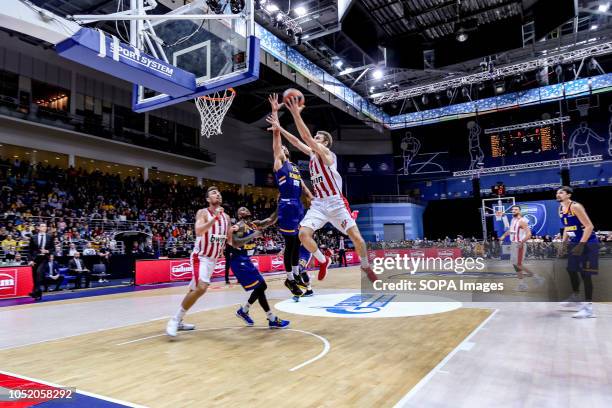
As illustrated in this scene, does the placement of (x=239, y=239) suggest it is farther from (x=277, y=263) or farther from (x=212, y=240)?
(x=277, y=263)

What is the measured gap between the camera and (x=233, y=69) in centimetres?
659

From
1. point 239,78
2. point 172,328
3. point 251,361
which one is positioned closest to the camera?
point 251,361

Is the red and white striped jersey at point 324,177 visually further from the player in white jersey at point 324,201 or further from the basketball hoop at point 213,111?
the basketball hoop at point 213,111

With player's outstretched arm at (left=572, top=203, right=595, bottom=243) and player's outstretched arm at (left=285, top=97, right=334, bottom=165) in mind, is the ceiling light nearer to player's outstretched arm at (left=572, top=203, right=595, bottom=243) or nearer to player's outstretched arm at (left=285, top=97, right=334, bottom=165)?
player's outstretched arm at (left=572, top=203, right=595, bottom=243)

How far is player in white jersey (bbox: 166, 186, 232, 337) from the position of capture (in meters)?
4.93

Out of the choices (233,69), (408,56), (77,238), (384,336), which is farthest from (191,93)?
(408,56)

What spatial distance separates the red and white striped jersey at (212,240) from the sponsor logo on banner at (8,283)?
7.63 m

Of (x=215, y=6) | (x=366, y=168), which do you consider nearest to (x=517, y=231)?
(x=215, y=6)

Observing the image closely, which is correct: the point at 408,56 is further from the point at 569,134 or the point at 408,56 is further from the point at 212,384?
the point at 569,134

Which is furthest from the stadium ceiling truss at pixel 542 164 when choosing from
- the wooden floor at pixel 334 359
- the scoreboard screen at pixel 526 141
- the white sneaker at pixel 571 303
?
the wooden floor at pixel 334 359

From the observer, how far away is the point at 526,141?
24.4m

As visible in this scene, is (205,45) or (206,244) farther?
(205,45)

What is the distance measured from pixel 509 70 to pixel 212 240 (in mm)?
23820

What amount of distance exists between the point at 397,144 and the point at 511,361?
32.4 metres
